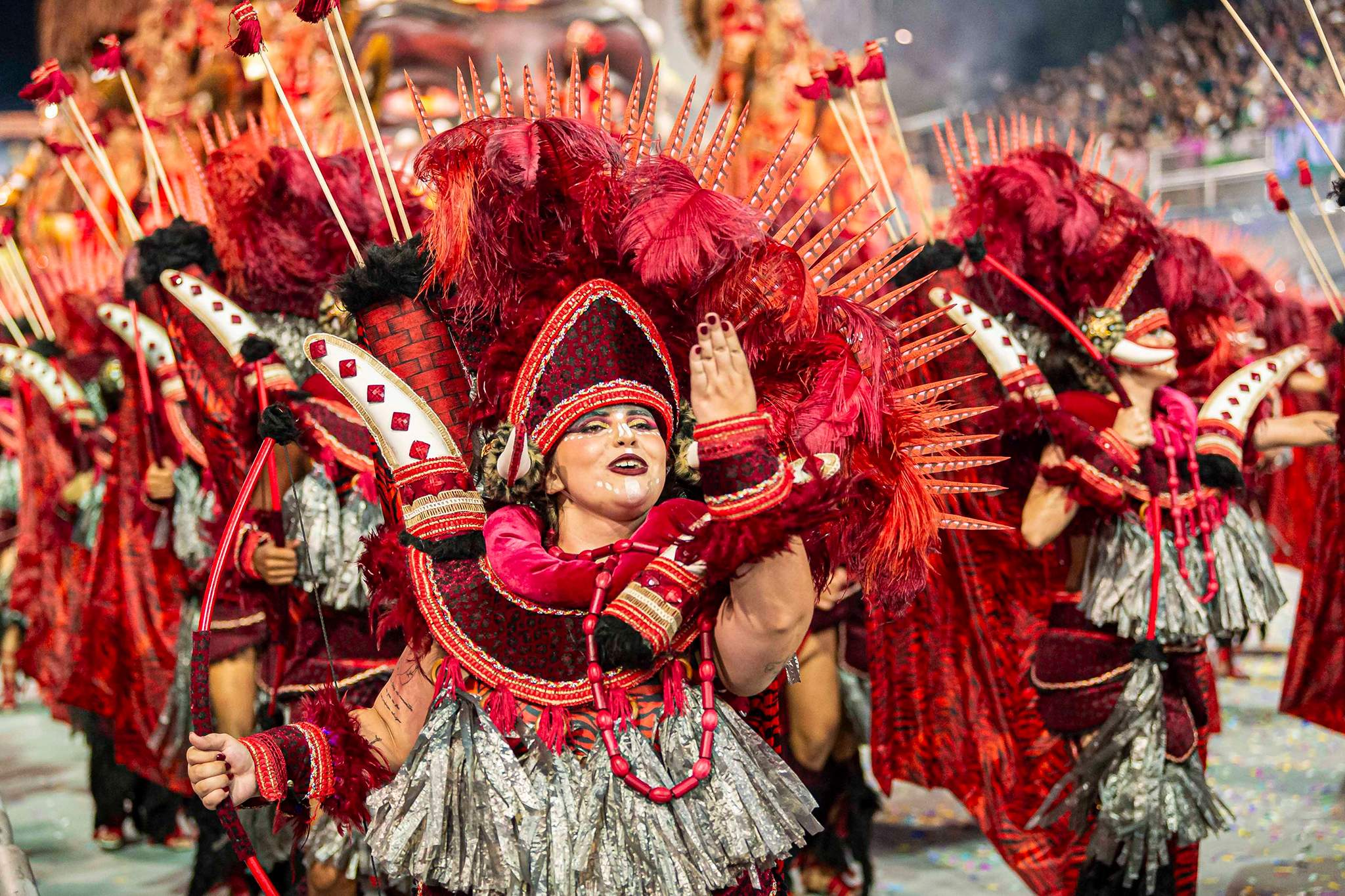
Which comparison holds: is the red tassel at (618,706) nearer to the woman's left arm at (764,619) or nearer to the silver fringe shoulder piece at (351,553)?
the woman's left arm at (764,619)

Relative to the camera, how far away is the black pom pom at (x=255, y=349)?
3732mm

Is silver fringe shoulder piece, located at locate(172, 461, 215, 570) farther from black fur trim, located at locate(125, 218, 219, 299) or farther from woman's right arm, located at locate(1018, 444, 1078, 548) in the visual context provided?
woman's right arm, located at locate(1018, 444, 1078, 548)

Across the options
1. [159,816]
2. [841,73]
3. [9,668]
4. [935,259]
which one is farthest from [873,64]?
[9,668]

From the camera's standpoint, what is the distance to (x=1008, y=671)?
14.6 feet

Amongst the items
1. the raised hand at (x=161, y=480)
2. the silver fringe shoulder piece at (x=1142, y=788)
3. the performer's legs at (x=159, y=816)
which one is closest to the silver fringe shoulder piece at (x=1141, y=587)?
the silver fringe shoulder piece at (x=1142, y=788)

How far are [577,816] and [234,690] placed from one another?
2.52 m

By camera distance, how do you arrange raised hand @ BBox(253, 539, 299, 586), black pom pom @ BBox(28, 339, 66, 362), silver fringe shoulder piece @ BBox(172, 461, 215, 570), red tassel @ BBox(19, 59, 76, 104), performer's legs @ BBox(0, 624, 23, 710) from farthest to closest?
Answer: performer's legs @ BBox(0, 624, 23, 710) < black pom pom @ BBox(28, 339, 66, 362) < silver fringe shoulder piece @ BBox(172, 461, 215, 570) < raised hand @ BBox(253, 539, 299, 586) < red tassel @ BBox(19, 59, 76, 104)

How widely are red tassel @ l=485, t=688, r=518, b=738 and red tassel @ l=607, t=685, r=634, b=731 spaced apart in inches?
6.6

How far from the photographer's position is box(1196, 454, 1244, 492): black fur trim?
389cm

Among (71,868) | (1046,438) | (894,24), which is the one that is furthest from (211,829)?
(894,24)

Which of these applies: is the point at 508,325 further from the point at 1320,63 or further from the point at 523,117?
the point at 1320,63

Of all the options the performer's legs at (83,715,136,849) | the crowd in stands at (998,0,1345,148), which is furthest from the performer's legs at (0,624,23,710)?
the crowd in stands at (998,0,1345,148)

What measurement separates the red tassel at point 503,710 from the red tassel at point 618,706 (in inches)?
6.6

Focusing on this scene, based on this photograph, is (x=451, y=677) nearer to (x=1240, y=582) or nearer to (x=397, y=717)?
(x=397, y=717)
